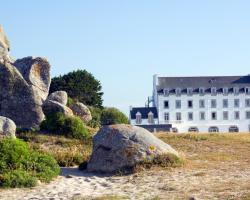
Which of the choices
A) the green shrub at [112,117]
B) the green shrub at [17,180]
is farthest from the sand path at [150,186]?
the green shrub at [112,117]

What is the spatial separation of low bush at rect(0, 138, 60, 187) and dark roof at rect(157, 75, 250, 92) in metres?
76.4

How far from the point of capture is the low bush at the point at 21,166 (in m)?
12.4

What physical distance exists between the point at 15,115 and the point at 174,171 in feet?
36.1

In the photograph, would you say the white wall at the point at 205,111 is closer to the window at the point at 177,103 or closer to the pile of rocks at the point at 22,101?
the window at the point at 177,103

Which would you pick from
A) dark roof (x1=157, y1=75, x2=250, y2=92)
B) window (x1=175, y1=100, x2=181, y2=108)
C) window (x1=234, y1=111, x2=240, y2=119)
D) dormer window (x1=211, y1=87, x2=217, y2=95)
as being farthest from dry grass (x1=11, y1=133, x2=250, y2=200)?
window (x1=234, y1=111, x2=240, y2=119)

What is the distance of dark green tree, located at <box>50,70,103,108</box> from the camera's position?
40969mm

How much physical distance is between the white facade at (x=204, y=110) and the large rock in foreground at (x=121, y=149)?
73.8 metres

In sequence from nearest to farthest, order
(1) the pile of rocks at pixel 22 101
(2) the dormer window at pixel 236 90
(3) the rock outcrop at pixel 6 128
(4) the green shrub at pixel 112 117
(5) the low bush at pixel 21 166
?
1. (5) the low bush at pixel 21 166
2. (3) the rock outcrop at pixel 6 128
3. (1) the pile of rocks at pixel 22 101
4. (4) the green shrub at pixel 112 117
5. (2) the dormer window at pixel 236 90

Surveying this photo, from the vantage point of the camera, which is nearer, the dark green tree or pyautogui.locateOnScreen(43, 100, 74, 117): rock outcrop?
pyautogui.locateOnScreen(43, 100, 74, 117): rock outcrop

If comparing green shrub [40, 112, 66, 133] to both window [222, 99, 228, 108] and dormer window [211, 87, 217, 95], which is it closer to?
dormer window [211, 87, 217, 95]

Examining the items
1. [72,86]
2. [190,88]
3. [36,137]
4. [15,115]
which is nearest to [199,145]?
[36,137]

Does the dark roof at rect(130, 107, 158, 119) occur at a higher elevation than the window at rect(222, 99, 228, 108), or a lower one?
lower

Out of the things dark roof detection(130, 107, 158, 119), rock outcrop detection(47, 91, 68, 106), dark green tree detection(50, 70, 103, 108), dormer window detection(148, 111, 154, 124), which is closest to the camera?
rock outcrop detection(47, 91, 68, 106)

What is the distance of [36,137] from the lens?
67.7 ft
